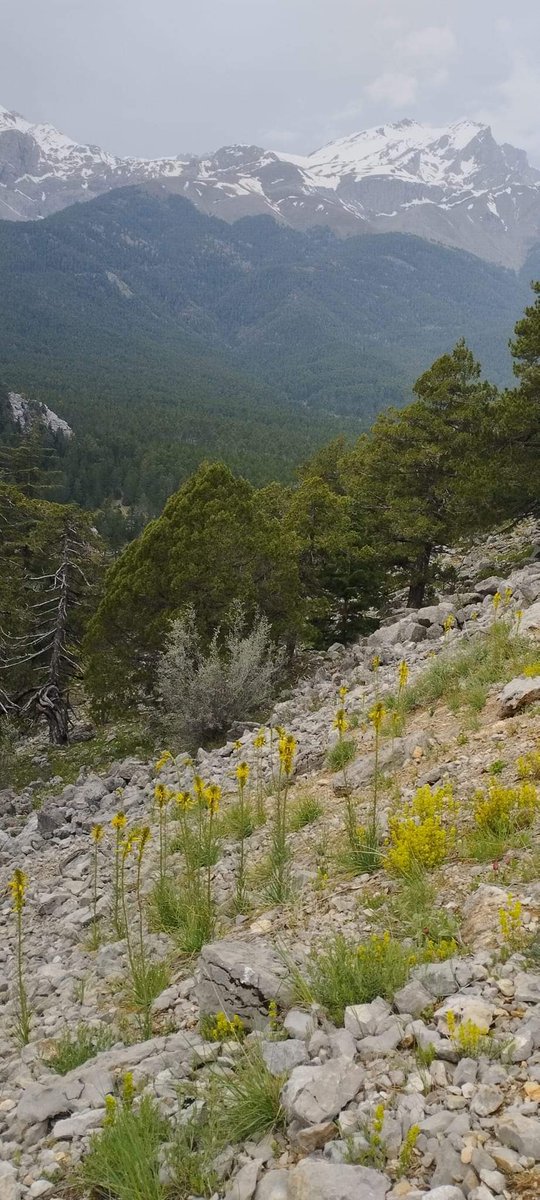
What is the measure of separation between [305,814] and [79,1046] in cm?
314

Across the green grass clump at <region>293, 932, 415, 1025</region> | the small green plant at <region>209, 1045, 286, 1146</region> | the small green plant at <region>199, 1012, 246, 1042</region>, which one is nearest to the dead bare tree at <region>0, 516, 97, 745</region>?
the small green plant at <region>199, 1012, 246, 1042</region>

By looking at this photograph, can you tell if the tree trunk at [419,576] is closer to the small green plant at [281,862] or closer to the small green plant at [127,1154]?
the small green plant at [281,862]

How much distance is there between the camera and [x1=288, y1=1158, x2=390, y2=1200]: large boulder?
8.36ft

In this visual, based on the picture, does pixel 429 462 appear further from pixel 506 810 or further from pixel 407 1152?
pixel 407 1152

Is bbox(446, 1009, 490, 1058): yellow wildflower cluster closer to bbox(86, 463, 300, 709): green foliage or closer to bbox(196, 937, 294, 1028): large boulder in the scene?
bbox(196, 937, 294, 1028): large boulder

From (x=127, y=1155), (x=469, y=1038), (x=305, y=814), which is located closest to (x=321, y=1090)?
(x=469, y=1038)

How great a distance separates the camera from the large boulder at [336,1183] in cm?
255

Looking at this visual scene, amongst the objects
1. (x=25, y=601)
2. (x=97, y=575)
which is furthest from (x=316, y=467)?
(x=25, y=601)

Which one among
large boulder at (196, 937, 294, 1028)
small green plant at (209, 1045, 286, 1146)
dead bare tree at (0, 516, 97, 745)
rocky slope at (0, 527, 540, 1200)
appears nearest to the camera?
rocky slope at (0, 527, 540, 1200)

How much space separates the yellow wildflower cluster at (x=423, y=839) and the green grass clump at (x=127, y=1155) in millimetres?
2251

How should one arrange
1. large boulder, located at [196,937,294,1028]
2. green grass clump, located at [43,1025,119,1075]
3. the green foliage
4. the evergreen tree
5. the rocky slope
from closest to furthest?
the rocky slope < large boulder, located at [196,937,294,1028] < green grass clump, located at [43,1025,119,1075] < the green foliage < the evergreen tree

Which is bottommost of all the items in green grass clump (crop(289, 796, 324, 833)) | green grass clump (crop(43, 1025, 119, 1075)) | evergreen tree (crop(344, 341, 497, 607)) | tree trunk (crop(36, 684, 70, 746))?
tree trunk (crop(36, 684, 70, 746))

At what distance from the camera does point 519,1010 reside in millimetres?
3232

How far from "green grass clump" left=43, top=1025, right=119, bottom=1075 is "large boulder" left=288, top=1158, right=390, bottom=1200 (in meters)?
2.21
